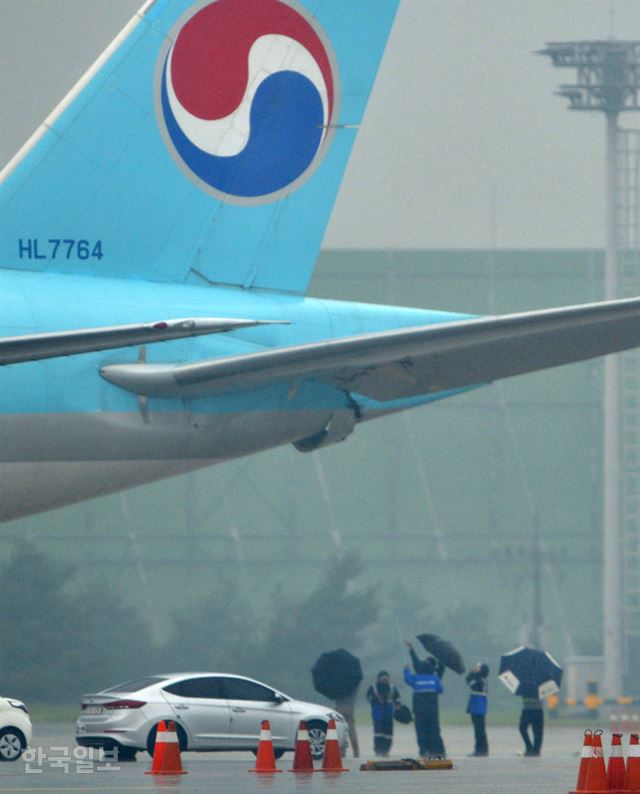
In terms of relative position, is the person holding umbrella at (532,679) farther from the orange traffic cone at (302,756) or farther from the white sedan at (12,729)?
the white sedan at (12,729)

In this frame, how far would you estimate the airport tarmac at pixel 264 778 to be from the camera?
53.3ft

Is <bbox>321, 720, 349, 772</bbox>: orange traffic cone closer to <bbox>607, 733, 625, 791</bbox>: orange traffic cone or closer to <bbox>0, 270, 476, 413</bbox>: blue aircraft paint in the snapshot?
<bbox>607, 733, 625, 791</bbox>: orange traffic cone

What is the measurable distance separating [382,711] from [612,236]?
35.8m

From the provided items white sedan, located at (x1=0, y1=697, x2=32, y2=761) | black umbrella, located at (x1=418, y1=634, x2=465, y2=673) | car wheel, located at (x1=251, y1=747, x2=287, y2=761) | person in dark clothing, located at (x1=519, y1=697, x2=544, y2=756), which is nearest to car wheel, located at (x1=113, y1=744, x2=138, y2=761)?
white sedan, located at (x1=0, y1=697, x2=32, y2=761)

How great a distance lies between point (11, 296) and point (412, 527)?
49.8 m

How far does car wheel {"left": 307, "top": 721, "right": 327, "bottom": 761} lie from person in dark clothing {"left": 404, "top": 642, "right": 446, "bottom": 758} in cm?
124

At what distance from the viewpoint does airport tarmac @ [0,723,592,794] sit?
1625cm

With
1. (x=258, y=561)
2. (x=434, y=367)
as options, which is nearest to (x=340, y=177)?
(x=434, y=367)

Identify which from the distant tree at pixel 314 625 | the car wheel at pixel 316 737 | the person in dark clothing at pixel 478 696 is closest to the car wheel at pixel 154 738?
the car wheel at pixel 316 737

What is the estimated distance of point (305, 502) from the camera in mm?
63031

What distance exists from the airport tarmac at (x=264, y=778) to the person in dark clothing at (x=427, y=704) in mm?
737

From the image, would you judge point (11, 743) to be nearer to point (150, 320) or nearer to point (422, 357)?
point (150, 320)

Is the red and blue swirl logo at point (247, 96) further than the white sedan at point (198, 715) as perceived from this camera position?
No

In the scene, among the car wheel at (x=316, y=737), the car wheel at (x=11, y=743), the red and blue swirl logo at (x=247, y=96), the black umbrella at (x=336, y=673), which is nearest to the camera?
the red and blue swirl logo at (x=247, y=96)
